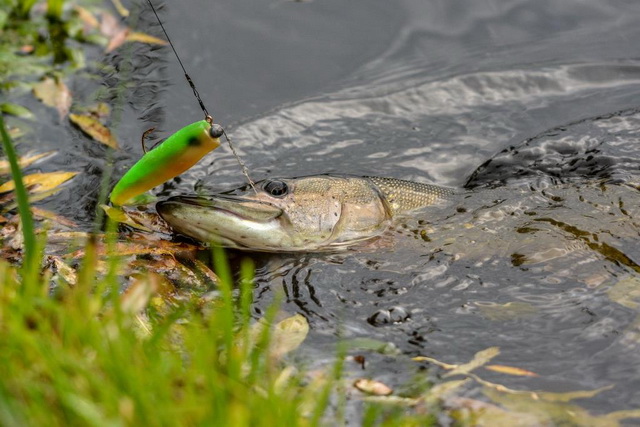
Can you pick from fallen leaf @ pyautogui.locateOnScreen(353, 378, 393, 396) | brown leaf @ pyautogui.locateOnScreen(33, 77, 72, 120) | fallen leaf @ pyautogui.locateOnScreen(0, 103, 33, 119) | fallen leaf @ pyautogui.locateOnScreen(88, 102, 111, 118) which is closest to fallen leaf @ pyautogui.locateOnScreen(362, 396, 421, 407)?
fallen leaf @ pyautogui.locateOnScreen(353, 378, 393, 396)

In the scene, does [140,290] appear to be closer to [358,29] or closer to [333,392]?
[333,392]

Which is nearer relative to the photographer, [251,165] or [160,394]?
[160,394]

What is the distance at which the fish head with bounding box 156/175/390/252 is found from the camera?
→ 13.2ft

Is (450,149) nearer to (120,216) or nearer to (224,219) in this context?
(224,219)

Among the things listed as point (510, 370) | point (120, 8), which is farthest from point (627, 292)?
point (120, 8)

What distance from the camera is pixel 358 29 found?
21.7ft

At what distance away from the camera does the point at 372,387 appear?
2945 mm

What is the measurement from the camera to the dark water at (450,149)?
3539 mm

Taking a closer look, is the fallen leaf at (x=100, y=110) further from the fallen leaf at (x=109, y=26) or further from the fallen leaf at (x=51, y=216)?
the fallen leaf at (x=51, y=216)

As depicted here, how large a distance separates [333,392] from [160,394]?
87 centimetres

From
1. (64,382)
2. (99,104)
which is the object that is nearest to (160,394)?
(64,382)

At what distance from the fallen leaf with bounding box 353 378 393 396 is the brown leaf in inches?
143

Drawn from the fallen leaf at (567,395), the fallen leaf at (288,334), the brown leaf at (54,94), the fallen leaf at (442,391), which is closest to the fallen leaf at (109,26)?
the brown leaf at (54,94)

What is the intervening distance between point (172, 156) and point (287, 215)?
2.53 feet
